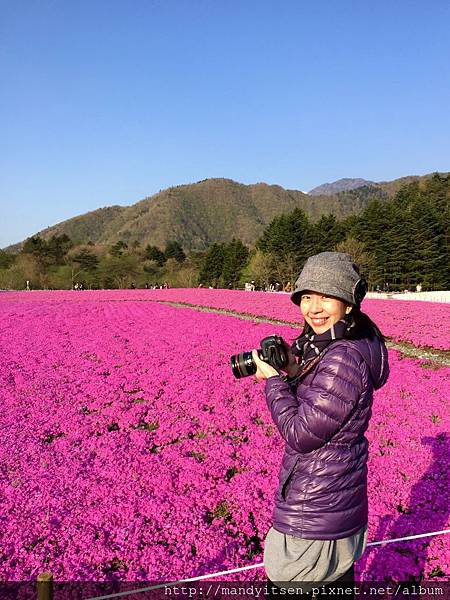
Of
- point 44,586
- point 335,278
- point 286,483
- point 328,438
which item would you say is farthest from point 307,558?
point 335,278

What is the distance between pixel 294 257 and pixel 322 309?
71086 millimetres

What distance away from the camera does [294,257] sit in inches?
2832

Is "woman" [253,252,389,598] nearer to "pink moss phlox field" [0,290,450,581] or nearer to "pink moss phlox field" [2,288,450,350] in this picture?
"pink moss phlox field" [0,290,450,581]

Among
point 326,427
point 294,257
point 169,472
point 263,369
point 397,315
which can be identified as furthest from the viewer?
point 294,257

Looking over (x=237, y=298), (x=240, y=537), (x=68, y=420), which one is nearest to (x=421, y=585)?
(x=240, y=537)

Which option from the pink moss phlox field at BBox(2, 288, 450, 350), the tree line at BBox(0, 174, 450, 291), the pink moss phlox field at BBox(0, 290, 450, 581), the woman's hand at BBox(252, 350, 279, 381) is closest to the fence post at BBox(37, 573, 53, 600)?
the woman's hand at BBox(252, 350, 279, 381)

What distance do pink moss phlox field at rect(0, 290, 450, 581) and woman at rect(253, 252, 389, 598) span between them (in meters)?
1.92

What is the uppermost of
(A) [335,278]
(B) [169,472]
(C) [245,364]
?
(A) [335,278]

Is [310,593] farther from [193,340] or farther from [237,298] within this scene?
[237,298]

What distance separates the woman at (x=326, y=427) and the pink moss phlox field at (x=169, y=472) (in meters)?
1.92

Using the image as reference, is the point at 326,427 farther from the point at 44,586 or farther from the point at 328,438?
the point at 44,586

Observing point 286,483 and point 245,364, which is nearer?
point 286,483

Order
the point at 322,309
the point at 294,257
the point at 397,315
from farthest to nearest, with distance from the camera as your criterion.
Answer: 1. the point at 294,257
2. the point at 397,315
3. the point at 322,309

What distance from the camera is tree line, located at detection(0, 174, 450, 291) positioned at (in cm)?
6525
